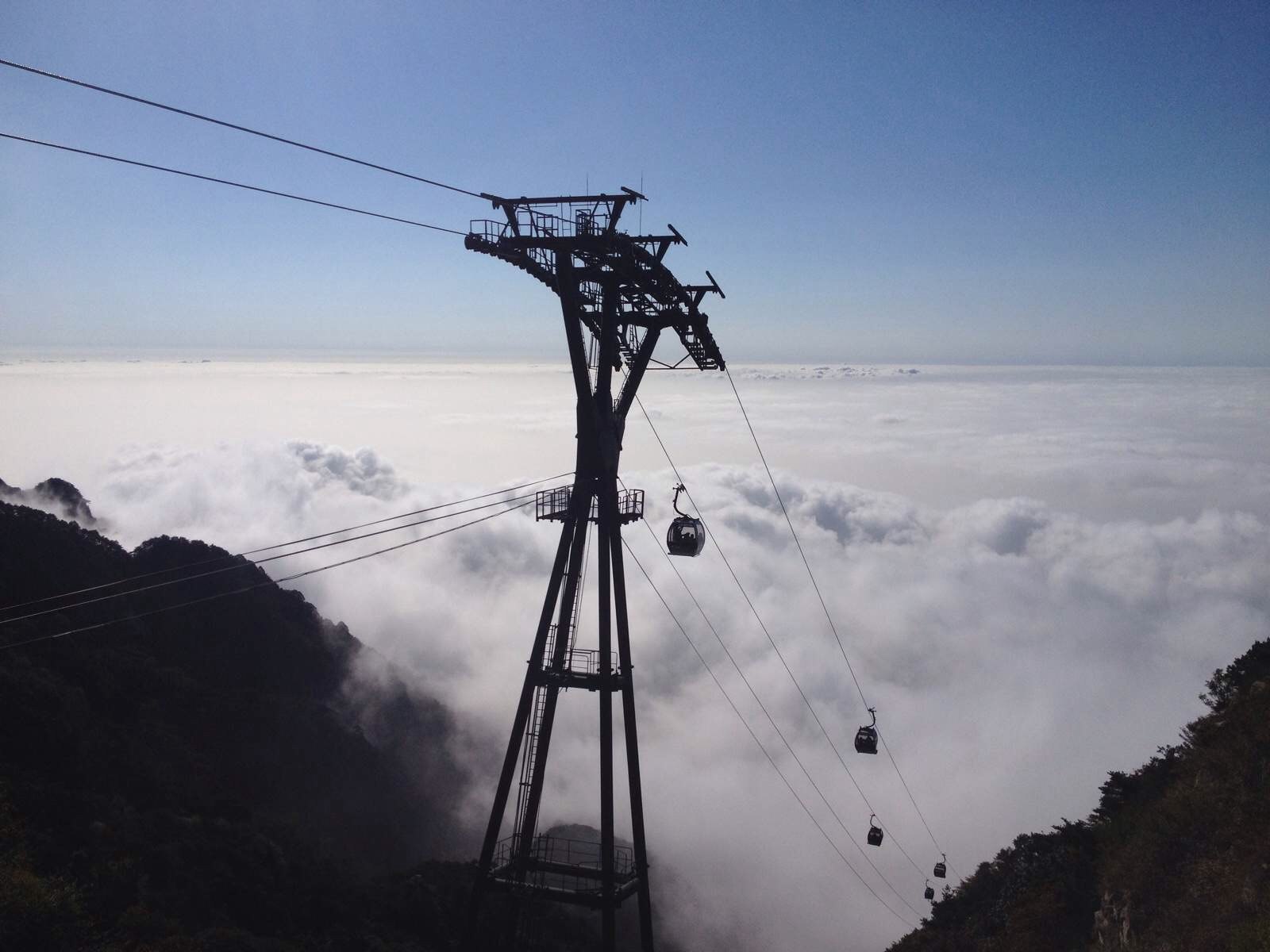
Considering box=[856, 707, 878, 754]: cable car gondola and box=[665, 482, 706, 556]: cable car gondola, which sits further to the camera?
box=[856, 707, 878, 754]: cable car gondola

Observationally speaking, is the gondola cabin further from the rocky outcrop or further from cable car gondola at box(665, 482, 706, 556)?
the rocky outcrop

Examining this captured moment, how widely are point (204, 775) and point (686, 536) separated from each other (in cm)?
4909

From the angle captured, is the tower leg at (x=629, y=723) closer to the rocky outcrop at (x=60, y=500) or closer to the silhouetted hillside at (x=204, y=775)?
the silhouetted hillside at (x=204, y=775)

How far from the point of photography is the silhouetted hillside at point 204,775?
1325 inches

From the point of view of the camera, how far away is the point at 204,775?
58281 millimetres

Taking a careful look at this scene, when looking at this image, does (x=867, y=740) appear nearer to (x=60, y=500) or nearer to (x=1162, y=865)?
(x=1162, y=865)

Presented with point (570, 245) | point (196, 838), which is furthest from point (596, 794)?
point (570, 245)

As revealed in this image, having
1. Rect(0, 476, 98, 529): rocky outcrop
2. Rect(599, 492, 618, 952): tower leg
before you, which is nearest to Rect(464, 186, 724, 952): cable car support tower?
Rect(599, 492, 618, 952): tower leg

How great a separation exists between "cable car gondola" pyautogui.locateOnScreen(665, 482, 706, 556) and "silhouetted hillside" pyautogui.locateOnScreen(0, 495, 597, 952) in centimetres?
1194

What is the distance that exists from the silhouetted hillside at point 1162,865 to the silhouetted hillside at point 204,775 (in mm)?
28189

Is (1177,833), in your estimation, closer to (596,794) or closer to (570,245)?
(570,245)

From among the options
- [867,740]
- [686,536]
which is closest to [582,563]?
[686,536]

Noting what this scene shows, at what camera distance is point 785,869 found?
122 m

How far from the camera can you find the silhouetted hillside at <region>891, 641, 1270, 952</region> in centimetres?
2762
